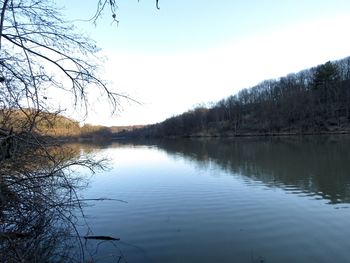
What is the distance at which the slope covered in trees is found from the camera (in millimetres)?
101062

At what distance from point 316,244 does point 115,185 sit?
50.6 ft

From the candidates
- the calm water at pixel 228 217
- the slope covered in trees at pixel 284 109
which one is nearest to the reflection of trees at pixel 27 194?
the calm water at pixel 228 217

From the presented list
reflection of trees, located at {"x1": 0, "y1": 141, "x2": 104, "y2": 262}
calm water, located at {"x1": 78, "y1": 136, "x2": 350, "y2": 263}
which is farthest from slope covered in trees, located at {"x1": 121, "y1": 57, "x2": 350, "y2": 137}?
reflection of trees, located at {"x1": 0, "y1": 141, "x2": 104, "y2": 262}

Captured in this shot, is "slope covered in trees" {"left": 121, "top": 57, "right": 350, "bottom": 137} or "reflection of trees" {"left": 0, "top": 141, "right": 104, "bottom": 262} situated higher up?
"slope covered in trees" {"left": 121, "top": 57, "right": 350, "bottom": 137}

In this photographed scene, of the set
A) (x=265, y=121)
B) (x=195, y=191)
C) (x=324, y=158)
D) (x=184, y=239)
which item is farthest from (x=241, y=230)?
(x=265, y=121)

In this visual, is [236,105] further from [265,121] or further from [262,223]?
[262,223]

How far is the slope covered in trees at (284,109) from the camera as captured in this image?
101 metres

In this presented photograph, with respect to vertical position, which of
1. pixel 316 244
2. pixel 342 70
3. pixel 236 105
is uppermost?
pixel 342 70

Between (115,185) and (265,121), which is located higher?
(265,121)

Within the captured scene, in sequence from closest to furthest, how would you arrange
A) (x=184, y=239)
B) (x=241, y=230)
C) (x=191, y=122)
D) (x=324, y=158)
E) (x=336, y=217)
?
(x=184, y=239), (x=241, y=230), (x=336, y=217), (x=324, y=158), (x=191, y=122)

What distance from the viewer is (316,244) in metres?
10.7

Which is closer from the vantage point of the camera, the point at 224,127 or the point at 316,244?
the point at 316,244

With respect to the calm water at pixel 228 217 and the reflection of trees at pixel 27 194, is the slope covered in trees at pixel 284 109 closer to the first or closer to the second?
the calm water at pixel 228 217

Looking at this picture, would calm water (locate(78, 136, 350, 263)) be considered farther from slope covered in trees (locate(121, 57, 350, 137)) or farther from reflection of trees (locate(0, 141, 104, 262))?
slope covered in trees (locate(121, 57, 350, 137))
